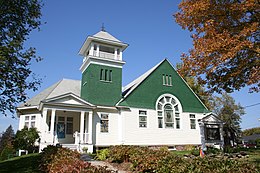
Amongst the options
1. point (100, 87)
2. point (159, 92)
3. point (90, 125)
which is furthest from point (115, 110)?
point (159, 92)

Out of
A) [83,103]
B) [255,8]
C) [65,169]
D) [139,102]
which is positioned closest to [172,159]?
[65,169]

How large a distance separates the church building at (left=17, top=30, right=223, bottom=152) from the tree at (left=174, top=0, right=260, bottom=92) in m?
10.3

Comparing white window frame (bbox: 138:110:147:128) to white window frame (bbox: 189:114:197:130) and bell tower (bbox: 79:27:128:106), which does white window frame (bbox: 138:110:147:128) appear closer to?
bell tower (bbox: 79:27:128:106)

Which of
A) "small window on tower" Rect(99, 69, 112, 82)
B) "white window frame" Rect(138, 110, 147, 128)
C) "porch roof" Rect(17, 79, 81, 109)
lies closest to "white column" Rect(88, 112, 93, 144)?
"porch roof" Rect(17, 79, 81, 109)

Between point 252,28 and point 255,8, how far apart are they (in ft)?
3.04

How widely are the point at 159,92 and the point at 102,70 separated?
625 cm

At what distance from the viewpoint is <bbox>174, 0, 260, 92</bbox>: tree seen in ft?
31.2

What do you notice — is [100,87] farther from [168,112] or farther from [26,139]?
[26,139]

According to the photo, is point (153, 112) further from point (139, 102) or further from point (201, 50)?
point (201, 50)

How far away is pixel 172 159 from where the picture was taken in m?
7.65

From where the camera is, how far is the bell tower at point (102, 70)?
66.5ft

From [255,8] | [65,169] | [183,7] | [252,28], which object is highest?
[183,7]

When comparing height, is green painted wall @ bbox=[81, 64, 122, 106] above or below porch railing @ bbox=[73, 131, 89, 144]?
above

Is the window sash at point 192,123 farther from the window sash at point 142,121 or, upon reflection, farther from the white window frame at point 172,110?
the window sash at point 142,121
